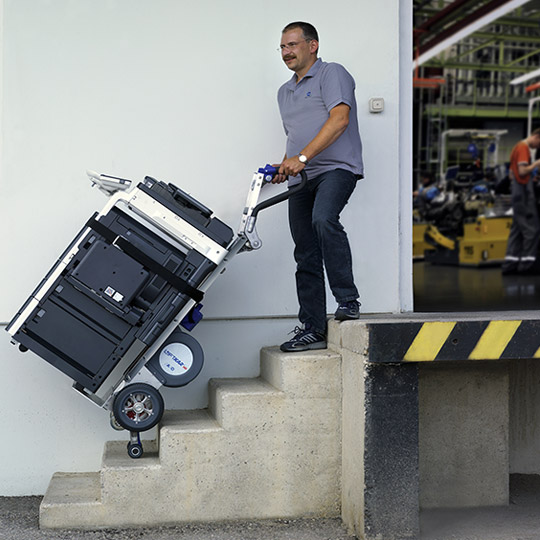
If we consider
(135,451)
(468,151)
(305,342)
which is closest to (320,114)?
(305,342)

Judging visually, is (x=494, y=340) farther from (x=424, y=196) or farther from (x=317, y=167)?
(x=424, y=196)

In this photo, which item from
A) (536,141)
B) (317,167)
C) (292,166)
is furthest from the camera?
(536,141)

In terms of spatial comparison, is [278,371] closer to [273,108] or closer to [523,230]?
[273,108]

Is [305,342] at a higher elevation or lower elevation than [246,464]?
higher

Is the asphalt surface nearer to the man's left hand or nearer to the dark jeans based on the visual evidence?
the dark jeans

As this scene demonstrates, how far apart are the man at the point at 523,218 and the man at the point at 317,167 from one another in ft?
22.1

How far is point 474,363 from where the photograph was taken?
14.1 feet

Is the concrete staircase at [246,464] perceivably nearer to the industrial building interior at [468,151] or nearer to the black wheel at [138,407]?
the black wheel at [138,407]

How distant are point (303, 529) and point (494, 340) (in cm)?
128

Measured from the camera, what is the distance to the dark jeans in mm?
4125

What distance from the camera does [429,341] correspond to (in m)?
3.54

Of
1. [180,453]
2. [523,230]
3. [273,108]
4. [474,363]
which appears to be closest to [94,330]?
[180,453]

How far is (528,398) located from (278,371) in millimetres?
1539

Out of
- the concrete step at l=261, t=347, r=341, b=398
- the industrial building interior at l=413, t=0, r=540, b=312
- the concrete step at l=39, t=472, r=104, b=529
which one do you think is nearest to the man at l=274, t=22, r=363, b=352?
the concrete step at l=261, t=347, r=341, b=398
